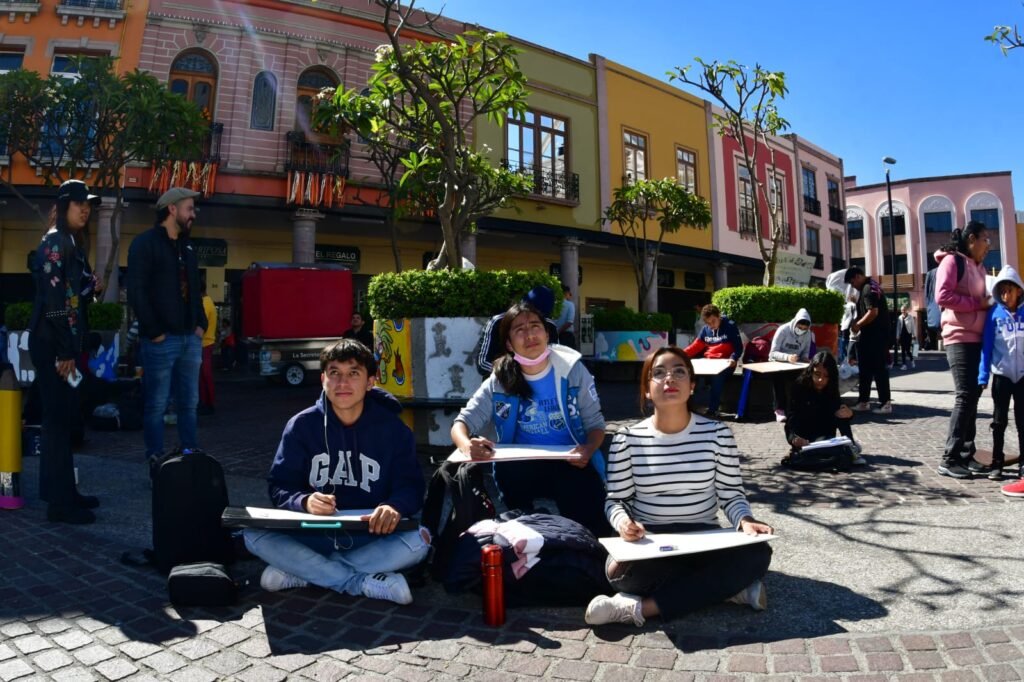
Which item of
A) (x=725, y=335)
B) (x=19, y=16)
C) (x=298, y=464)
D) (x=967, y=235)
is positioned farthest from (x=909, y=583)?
(x=19, y=16)

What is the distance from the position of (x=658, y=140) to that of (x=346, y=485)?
2370cm

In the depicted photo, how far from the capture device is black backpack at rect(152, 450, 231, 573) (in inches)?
124

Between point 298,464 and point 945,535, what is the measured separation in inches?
137

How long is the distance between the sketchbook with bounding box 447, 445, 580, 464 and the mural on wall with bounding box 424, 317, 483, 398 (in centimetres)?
262

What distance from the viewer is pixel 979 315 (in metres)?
5.04

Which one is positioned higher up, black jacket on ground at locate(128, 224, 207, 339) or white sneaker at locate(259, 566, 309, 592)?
black jacket on ground at locate(128, 224, 207, 339)

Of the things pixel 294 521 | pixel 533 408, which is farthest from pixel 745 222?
pixel 294 521

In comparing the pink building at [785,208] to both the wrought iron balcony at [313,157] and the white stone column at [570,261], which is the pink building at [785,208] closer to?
the white stone column at [570,261]

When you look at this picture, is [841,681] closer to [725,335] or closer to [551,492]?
[551,492]

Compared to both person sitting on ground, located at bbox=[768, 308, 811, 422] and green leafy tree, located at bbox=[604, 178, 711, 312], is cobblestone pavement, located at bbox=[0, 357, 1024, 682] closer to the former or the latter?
person sitting on ground, located at bbox=[768, 308, 811, 422]

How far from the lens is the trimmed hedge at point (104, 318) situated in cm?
1066

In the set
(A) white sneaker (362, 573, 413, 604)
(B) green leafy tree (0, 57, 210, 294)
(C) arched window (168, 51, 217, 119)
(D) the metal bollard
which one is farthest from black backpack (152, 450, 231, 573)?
(C) arched window (168, 51, 217, 119)

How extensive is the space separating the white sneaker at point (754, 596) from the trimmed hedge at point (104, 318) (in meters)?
10.9

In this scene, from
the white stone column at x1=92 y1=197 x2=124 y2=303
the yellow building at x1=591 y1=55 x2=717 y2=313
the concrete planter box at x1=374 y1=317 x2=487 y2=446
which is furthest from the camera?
the yellow building at x1=591 y1=55 x2=717 y2=313
